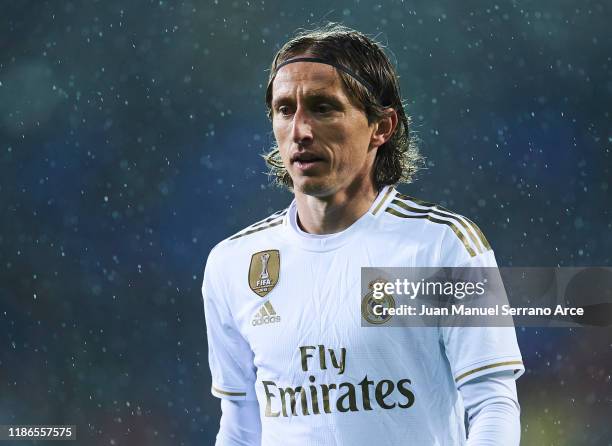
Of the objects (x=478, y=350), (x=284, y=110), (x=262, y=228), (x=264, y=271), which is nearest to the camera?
(x=478, y=350)

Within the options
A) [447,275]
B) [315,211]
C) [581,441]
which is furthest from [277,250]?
[581,441]

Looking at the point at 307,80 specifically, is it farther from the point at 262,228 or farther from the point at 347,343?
the point at 347,343

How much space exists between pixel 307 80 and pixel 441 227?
0.66 metres

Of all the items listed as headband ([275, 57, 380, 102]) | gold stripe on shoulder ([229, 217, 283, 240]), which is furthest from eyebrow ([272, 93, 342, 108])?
gold stripe on shoulder ([229, 217, 283, 240])

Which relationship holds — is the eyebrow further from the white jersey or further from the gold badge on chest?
the gold badge on chest

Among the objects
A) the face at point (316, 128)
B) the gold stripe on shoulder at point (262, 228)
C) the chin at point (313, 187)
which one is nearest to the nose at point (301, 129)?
the face at point (316, 128)

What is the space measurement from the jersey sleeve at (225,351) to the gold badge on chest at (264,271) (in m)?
0.14

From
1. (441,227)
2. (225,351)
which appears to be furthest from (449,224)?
(225,351)

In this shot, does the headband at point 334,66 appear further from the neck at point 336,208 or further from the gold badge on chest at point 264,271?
the gold badge on chest at point 264,271

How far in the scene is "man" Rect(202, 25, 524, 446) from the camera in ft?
9.42

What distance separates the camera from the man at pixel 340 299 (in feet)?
9.42

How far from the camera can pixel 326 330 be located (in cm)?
301

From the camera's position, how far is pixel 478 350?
2738 millimetres

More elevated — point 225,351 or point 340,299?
point 340,299
